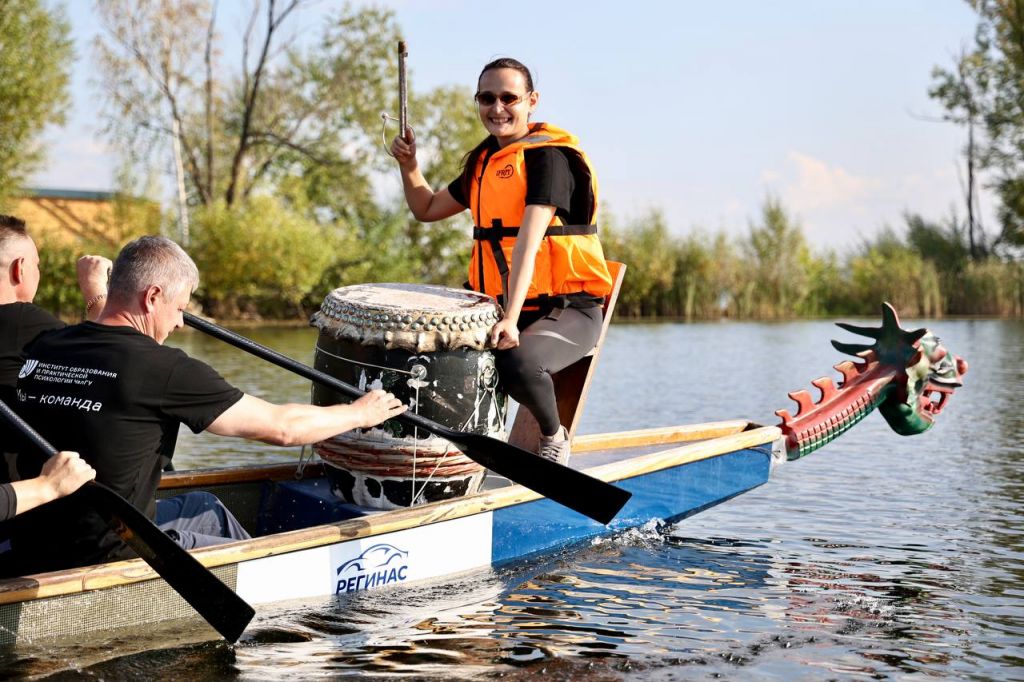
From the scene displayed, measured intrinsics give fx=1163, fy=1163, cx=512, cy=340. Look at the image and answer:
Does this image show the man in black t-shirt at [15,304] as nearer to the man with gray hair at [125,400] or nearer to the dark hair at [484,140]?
the man with gray hair at [125,400]

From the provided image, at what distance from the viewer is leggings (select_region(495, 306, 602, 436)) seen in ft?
16.7

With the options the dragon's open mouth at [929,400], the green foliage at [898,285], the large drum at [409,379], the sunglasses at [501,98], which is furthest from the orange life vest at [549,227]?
the green foliage at [898,285]

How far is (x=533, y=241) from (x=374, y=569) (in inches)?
60.5

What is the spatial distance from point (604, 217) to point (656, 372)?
17.7 meters

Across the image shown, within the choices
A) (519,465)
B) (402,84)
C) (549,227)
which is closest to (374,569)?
(519,465)

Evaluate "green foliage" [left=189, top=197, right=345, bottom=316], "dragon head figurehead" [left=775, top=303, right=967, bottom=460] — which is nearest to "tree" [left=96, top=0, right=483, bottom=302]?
"green foliage" [left=189, top=197, right=345, bottom=316]

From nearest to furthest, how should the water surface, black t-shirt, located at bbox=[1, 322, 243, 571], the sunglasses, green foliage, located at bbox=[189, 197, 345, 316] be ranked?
black t-shirt, located at bbox=[1, 322, 243, 571] < the water surface < the sunglasses < green foliage, located at bbox=[189, 197, 345, 316]

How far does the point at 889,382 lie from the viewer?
724 cm

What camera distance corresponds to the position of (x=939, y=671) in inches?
164

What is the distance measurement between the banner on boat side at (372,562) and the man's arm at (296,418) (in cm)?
62

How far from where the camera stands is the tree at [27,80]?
85.8ft

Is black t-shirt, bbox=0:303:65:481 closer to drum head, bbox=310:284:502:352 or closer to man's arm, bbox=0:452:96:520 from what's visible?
man's arm, bbox=0:452:96:520

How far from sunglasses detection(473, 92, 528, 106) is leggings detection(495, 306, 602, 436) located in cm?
96

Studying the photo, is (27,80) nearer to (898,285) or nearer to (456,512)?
(898,285)
